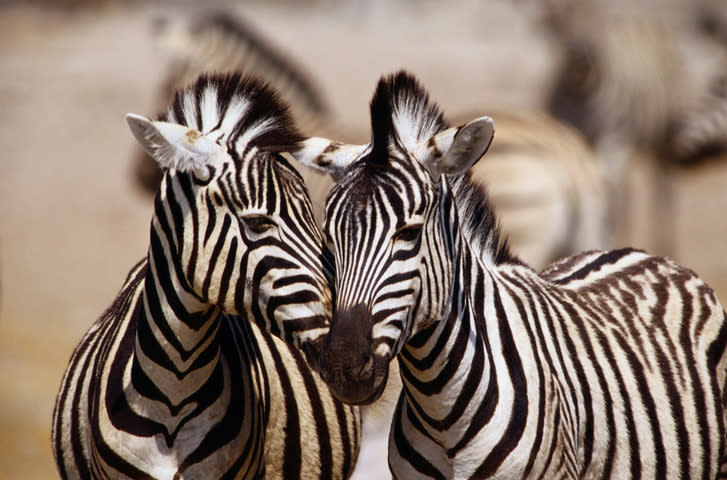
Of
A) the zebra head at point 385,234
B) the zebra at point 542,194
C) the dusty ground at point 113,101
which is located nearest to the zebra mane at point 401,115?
the zebra head at point 385,234

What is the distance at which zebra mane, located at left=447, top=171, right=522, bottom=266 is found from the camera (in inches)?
163

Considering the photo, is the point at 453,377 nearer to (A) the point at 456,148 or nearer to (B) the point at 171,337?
(A) the point at 456,148

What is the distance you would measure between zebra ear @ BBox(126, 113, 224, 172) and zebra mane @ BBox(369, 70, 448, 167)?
0.72 metres

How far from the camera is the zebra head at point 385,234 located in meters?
3.27

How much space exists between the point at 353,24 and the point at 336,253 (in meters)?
14.9

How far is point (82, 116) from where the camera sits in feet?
55.2

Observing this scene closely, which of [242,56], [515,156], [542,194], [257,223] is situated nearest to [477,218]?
[257,223]

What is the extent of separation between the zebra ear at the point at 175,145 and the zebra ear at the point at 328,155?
380mm

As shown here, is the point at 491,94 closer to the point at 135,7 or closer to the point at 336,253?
the point at 135,7

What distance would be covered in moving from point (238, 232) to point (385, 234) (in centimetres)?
66

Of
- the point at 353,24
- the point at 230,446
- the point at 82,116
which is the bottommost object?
the point at 230,446

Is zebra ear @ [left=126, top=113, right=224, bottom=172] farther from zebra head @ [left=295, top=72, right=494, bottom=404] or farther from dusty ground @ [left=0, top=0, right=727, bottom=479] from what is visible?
dusty ground @ [left=0, top=0, right=727, bottom=479]

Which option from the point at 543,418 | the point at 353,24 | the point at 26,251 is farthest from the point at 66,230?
the point at 543,418

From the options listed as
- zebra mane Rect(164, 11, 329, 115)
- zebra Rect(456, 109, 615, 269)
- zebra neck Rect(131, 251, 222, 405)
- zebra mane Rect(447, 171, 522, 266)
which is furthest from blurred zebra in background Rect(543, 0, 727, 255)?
zebra neck Rect(131, 251, 222, 405)
